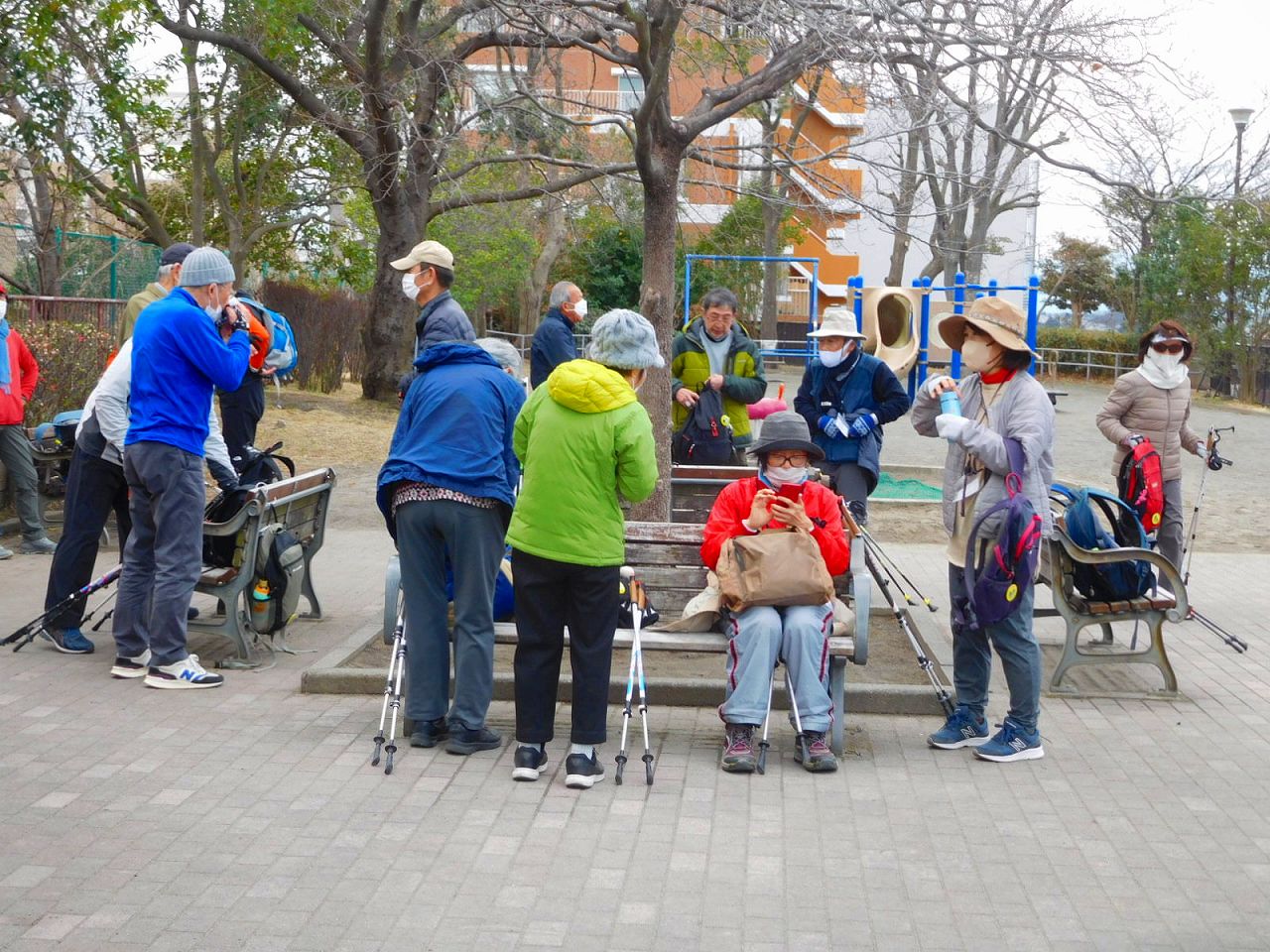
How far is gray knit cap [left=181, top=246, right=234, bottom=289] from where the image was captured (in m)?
6.86

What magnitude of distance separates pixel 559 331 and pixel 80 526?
10.3 ft

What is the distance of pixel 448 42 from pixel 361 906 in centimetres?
1791

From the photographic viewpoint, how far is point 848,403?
821 centimetres

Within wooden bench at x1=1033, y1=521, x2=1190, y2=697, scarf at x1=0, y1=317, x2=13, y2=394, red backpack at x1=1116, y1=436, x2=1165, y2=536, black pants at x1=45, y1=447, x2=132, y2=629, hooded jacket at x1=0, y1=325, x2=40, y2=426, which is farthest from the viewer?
hooded jacket at x1=0, y1=325, x2=40, y2=426

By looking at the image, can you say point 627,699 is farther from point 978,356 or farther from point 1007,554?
point 978,356

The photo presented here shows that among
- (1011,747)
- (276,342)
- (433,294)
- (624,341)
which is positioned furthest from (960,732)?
(276,342)

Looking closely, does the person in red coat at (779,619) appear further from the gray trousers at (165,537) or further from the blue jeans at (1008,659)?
the gray trousers at (165,537)

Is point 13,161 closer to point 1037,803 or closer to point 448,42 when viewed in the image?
point 448,42

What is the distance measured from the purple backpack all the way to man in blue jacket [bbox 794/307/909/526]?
6.76 ft

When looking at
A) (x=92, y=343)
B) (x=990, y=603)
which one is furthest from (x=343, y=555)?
(x=990, y=603)

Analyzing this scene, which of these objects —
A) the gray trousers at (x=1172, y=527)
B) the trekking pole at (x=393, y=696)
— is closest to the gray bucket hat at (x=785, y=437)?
the trekking pole at (x=393, y=696)

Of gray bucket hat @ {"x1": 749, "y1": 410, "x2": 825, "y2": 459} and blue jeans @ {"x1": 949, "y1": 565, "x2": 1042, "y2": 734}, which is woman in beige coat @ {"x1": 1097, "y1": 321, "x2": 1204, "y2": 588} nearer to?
blue jeans @ {"x1": 949, "y1": 565, "x2": 1042, "y2": 734}

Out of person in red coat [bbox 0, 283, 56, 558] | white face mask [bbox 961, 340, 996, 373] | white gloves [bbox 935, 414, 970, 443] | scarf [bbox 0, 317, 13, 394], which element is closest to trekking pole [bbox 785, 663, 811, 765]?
white gloves [bbox 935, 414, 970, 443]

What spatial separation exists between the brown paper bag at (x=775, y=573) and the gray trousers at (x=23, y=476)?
6433 millimetres
